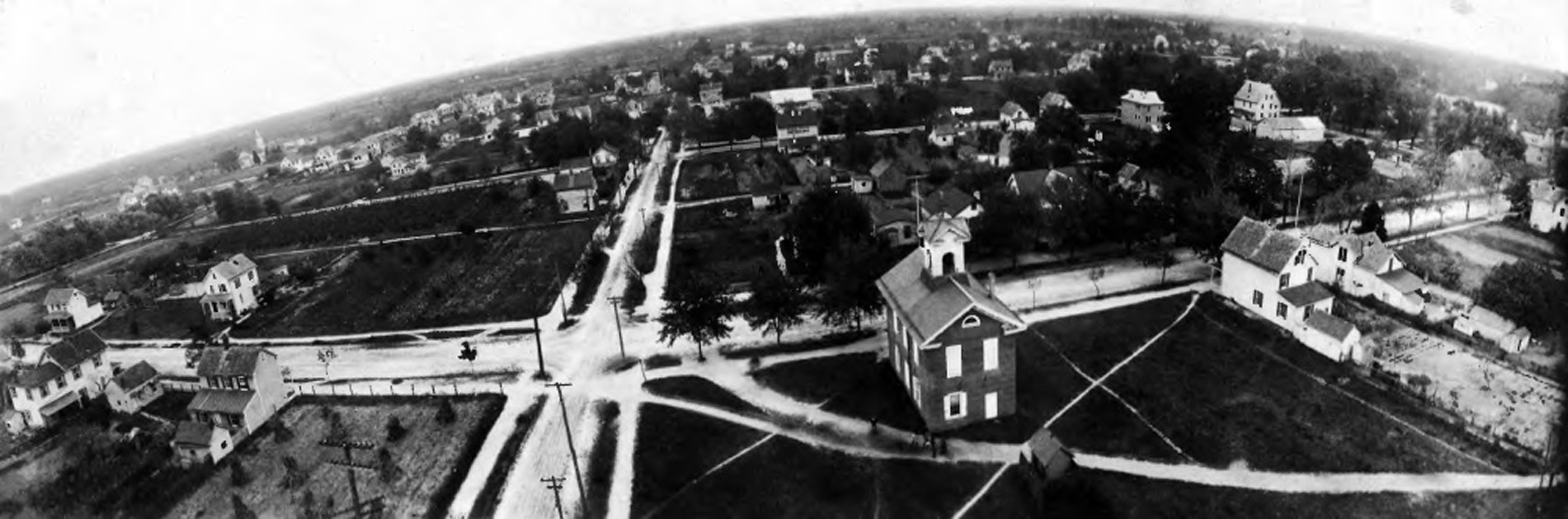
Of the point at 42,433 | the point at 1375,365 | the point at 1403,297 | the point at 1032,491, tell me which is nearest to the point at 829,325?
the point at 1032,491

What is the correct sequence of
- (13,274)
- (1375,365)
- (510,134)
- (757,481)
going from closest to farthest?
(757,481) < (1375,365) < (13,274) < (510,134)

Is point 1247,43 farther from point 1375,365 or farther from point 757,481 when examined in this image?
point 757,481

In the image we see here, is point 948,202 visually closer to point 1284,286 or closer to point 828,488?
point 1284,286

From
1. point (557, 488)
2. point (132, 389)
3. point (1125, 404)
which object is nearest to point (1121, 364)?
point (1125, 404)

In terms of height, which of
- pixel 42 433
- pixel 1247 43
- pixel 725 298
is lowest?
pixel 42 433

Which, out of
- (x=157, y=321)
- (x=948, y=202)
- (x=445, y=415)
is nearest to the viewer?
(x=445, y=415)

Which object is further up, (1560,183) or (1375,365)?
(1560,183)

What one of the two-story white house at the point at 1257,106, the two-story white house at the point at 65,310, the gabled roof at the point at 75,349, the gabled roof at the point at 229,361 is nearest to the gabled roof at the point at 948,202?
the two-story white house at the point at 1257,106
